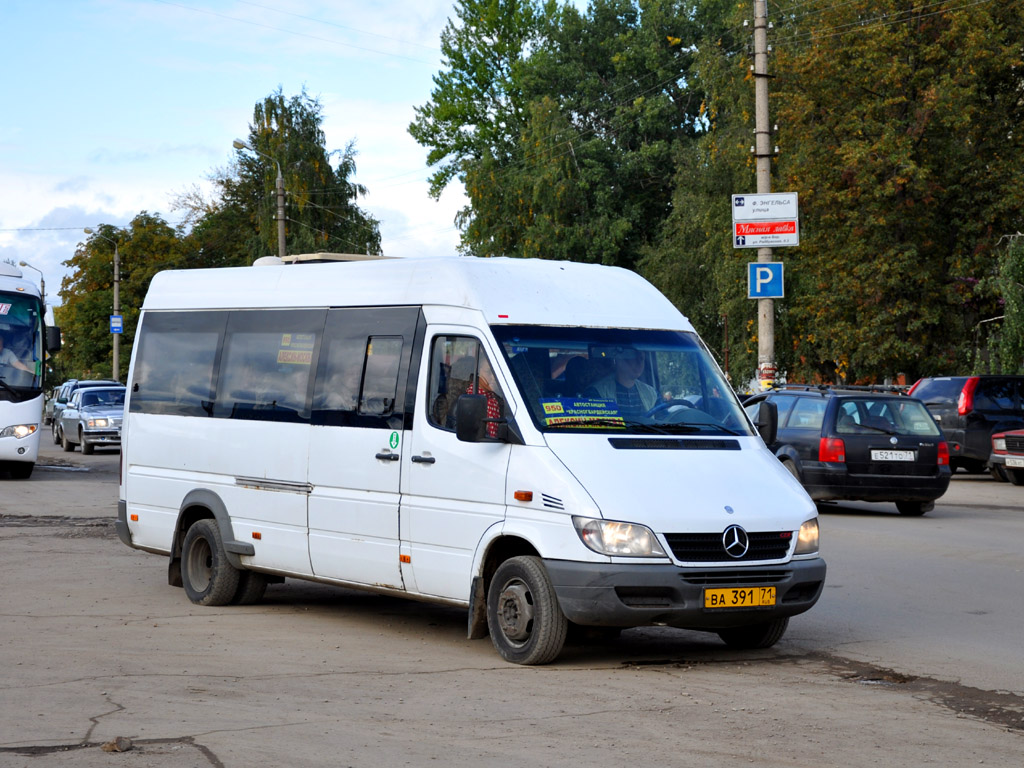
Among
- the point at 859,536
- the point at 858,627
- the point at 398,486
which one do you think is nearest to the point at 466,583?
the point at 398,486

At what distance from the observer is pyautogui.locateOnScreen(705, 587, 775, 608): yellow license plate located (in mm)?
8102

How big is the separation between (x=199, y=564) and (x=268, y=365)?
5.57 feet

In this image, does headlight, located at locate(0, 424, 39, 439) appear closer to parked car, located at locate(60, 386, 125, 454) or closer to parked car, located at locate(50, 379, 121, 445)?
parked car, located at locate(60, 386, 125, 454)

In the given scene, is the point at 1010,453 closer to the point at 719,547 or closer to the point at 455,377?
the point at 455,377

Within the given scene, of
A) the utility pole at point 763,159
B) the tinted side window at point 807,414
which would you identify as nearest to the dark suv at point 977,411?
the utility pole at point 763,159

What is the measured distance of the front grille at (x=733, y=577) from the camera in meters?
8.06

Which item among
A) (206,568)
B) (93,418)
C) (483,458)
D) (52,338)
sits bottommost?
(206,568)

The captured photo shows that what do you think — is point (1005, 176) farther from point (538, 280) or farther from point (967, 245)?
point (538, 280)

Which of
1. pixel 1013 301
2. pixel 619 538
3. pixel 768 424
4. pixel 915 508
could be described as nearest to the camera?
pixel 619 538

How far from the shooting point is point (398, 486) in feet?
30.2

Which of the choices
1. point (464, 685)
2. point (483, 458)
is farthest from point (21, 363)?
point (464, 685)

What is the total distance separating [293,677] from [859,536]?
964 centimetres

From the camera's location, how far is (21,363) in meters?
25.0

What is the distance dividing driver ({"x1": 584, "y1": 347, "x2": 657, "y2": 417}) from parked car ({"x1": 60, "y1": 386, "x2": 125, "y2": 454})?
90.7 ft
